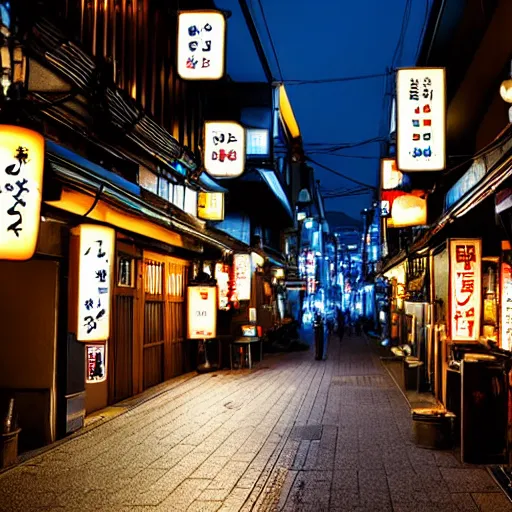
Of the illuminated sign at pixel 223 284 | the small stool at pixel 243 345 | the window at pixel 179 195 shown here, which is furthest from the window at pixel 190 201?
the small stool at pixel 243 345

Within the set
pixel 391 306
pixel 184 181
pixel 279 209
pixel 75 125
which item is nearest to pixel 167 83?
pixel 184 181

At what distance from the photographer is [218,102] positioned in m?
33.8

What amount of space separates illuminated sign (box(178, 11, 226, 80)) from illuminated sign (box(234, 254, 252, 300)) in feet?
36.0

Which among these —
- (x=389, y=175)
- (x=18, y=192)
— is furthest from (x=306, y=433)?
(x=389, y=175)

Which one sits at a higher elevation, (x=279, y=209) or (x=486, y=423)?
(x=279, y=209)

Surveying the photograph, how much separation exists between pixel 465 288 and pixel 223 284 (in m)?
13.1

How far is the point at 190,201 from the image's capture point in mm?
23203

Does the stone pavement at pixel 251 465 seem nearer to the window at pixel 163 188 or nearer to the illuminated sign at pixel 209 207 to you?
the window at pixel 163 188

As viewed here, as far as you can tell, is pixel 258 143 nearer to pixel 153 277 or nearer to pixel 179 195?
pixel 179 195

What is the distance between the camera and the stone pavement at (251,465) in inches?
329

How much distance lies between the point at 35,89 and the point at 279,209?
28.9 m

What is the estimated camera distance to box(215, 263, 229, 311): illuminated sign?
25.0 meters

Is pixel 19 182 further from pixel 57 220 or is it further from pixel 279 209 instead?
pixel 279 209

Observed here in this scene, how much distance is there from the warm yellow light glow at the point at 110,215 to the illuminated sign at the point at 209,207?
4677 millimetres
